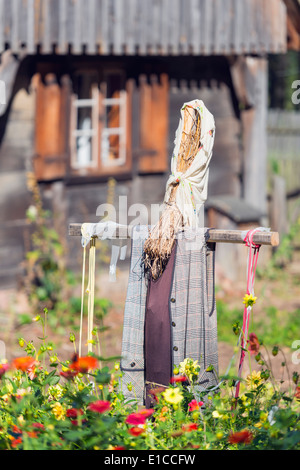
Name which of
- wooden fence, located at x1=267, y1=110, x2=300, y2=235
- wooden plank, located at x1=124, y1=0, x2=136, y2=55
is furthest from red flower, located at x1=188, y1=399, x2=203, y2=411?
wooden fence, located at x1=267, y1=110, x2=300, y2=235

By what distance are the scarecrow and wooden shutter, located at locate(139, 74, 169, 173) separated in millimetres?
4727

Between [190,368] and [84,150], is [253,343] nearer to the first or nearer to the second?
[190,368]

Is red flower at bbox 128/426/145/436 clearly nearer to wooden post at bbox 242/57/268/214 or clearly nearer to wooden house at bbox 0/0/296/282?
wooden house at bbox 0/0/296/282

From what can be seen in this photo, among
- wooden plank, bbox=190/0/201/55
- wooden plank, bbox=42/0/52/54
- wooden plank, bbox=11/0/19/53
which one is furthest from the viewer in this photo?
wooden plank, bbox=190/0/201/55

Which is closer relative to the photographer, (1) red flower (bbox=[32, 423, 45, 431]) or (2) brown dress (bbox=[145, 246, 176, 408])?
(1) red flower (bbox=[32, 423, 45, 431])

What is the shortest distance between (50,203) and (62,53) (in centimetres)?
159

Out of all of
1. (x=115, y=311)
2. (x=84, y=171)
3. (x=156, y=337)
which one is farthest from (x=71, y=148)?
(x=156, y=337)

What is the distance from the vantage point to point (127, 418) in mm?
2977

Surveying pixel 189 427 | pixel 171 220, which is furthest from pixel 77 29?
pixel 189 427

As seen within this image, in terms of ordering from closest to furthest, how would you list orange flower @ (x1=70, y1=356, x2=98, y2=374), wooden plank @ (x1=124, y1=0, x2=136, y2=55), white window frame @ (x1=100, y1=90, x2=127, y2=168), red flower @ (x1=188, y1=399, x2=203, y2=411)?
orange flower @ (x1=70, y1=356, x2=98, y2=374) < red flower @ (x1=188, y1=399, x2=203, y2=411) < wooden plank @ (x1=124, y1=0, x2=136, y2=55) < white window frame @ (x1=100, y1=90, x2=127, y2=168)

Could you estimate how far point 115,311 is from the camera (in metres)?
8.03

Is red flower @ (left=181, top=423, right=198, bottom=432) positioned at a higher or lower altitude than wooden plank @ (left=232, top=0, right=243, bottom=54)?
lower

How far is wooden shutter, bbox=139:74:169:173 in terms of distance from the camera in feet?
27.5

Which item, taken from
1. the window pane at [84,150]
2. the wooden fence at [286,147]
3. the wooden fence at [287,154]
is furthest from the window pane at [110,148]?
the wooden fence at [286,147]
